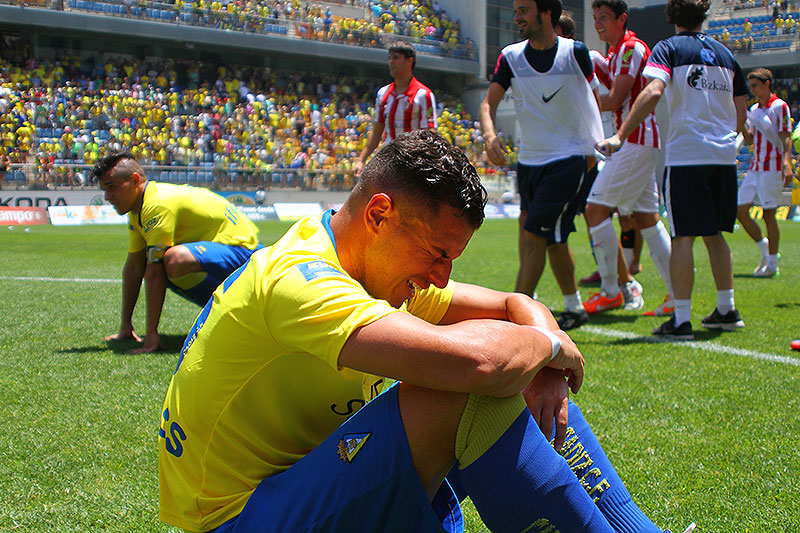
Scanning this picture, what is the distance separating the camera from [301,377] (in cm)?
179

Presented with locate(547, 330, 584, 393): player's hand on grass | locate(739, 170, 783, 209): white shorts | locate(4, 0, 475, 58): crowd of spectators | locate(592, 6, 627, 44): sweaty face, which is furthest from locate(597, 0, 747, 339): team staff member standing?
locate(4, 0, 475, 58): crowd of spectators

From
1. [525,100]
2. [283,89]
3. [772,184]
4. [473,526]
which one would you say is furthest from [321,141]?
[473,526]

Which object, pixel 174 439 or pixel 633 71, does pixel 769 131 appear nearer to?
pixel 633 71

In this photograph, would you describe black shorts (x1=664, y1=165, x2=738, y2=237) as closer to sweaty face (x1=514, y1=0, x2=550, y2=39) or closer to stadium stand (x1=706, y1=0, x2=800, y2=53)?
sweaty face (x1=514, y1=0, x2=550, y2=39)

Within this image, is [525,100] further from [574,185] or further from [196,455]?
[196,455]

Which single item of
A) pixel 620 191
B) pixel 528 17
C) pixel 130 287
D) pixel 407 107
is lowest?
pixel 130 287

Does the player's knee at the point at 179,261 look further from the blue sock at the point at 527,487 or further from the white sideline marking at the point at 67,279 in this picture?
the white sideline marking at the point at 67,279

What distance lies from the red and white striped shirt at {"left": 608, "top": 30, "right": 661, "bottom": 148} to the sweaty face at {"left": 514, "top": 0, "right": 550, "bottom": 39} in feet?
3.53

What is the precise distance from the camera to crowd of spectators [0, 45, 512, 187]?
81.5 feet

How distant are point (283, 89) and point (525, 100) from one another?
104ft

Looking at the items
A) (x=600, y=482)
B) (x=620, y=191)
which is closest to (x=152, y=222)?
(x=600, y=482)

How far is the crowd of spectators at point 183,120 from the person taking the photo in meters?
24.8

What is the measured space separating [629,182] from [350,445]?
5738 mm

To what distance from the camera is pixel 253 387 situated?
5.82 feet
